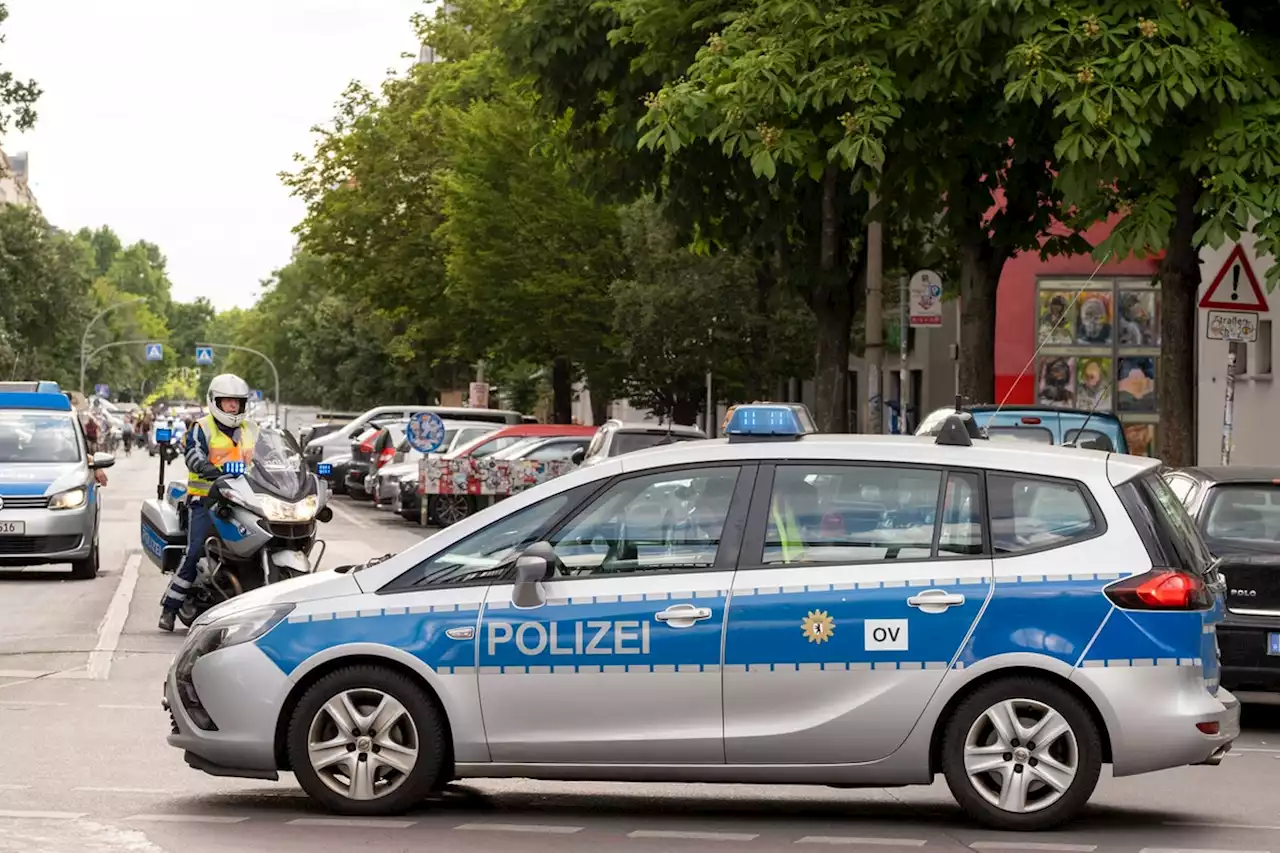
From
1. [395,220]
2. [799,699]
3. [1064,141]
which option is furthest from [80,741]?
[395,220]

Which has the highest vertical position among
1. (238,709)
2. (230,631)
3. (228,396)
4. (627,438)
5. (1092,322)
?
(1092,322)

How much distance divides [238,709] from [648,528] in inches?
68.7

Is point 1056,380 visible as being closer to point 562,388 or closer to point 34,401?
point 562,388

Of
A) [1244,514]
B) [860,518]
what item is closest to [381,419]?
[1244,514]

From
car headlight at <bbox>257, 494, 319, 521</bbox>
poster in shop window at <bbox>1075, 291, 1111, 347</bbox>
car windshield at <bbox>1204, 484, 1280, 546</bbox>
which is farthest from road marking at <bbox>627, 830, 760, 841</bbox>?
poster in shop window at <bbox>1075, 291, 1111, 347</bbox>

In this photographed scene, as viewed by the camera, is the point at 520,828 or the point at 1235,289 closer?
the point at 520,828

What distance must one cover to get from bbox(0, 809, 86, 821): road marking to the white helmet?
717 centimetres

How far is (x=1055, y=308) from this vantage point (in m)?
43.5

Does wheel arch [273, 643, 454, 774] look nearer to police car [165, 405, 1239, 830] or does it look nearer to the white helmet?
police car [165, 405, 1239, 830]

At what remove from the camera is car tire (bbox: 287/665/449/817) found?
8656mm

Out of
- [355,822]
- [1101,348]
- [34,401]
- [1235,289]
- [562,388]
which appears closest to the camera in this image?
[355,822]

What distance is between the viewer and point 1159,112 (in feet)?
57.3

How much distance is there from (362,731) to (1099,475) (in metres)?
3.02

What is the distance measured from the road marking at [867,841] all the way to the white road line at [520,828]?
0.89 m
